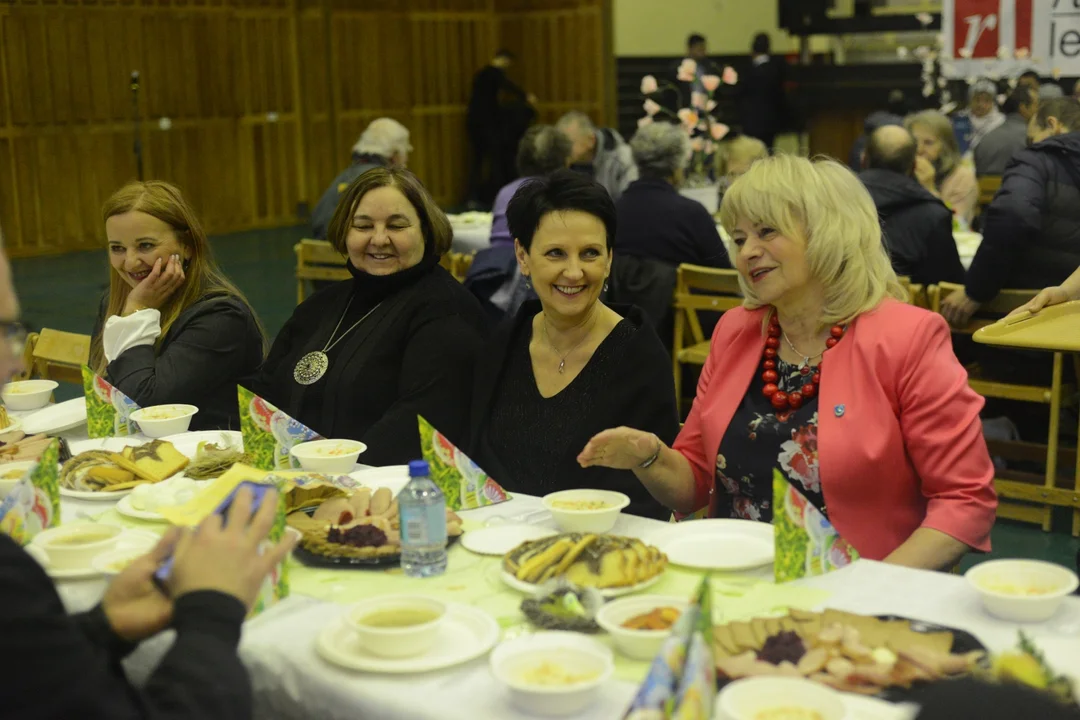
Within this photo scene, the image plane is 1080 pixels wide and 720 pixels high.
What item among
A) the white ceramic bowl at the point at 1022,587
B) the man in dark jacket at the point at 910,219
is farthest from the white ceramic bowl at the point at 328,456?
the man in dark jacket at the point at 910,219

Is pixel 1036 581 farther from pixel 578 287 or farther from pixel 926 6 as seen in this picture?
pixel 926 6

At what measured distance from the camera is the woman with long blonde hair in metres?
3.44

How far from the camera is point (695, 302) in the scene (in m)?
5.15

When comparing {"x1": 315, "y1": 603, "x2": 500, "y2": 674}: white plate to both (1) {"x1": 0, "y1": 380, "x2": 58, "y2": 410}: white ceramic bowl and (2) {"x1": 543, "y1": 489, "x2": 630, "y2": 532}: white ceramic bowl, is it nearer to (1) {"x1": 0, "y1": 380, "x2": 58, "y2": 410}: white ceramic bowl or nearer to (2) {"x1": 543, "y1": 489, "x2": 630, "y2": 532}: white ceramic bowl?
(2) {"x1": 543, "y1": 489, "x2": 630, "y2": 532}: white ceramic bowl

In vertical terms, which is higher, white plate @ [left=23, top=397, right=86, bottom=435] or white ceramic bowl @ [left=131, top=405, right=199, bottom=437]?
white ceramic bowl @ [left=131, top=405, right=199, bottom=437]

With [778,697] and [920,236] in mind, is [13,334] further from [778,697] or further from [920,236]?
[920,236]

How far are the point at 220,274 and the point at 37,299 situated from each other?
6384 millimetres

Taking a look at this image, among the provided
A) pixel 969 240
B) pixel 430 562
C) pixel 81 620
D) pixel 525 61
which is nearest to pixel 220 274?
pixel 430 562

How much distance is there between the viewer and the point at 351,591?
2.00 metres

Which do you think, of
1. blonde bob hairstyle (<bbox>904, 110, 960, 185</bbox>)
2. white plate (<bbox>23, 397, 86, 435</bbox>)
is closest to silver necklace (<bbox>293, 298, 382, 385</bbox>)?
white plate (<bbox>23, 397, 86, 435</bbox>)

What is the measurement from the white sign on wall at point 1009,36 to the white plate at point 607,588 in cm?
498

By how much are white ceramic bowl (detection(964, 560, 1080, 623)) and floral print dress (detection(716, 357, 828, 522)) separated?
0.61 metres

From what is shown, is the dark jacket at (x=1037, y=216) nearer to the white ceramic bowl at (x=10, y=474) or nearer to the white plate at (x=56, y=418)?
the white plate at (x=56, y=418)

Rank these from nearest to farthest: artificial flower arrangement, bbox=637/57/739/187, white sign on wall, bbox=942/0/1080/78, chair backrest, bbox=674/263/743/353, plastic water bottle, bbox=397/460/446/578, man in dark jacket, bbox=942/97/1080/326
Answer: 1. plastic water bottle, bbox=397/460/446/578
2. man in dark jacket, bbox=942/97/1080/326
3. chair backrest, bbox=674/263/743/353
4. white sign on wall, bbox=942/0/1080/78
5. artificial flower arrangement, bbox=637/57/739/187
